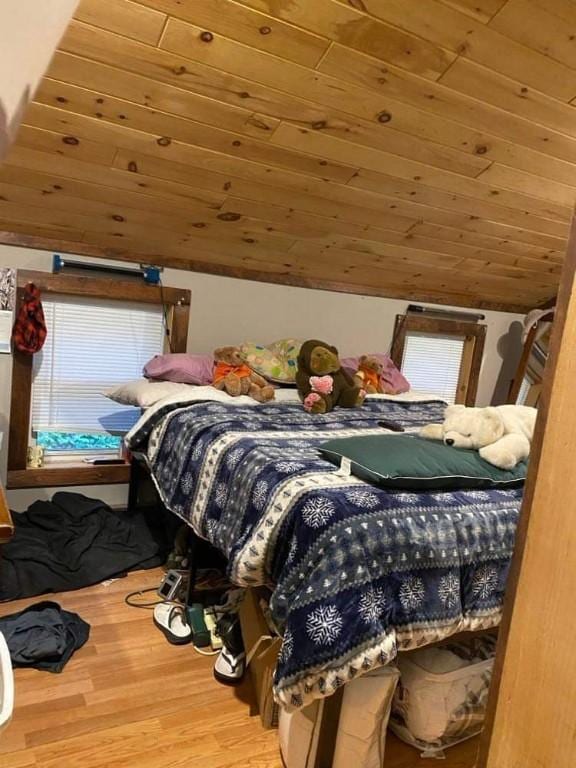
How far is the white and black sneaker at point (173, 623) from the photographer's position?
216 centimetres

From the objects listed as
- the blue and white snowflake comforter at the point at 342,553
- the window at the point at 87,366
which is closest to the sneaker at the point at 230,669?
the blue and white snowflake comforter at the point at 342,553

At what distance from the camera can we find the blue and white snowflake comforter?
1.37m

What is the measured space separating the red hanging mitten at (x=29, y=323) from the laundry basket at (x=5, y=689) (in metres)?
2.05

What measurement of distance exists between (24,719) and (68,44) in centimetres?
227

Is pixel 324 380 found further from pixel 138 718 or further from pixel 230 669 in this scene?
pixel 138 718

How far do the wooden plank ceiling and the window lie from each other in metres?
0.38

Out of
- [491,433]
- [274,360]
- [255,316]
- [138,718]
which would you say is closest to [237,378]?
[274,360]

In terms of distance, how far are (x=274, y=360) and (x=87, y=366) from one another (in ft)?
3.79

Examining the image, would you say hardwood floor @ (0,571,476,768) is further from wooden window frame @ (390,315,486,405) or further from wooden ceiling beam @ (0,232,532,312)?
wooden window frame @ (390,315,486,405)

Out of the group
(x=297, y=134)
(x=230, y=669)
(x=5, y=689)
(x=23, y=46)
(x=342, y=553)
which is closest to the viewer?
(x=23, y=46)

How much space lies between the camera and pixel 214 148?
2396 millimetres

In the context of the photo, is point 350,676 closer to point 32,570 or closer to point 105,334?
point 32,570

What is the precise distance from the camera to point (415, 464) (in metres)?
1.74

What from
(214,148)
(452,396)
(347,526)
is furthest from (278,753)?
(452,396)
